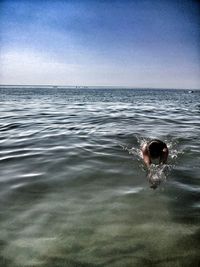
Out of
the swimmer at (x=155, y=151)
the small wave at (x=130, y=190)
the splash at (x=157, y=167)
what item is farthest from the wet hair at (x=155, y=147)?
the small wave at (x=130, y=190)

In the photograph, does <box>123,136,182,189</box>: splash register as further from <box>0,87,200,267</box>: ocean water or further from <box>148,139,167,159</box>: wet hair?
<box>148,139,167,159</box>: wet hair

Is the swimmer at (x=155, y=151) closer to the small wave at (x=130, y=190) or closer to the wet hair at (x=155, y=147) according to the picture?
the wet hair at (x=155, y=147)

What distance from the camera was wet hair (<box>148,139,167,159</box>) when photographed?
6387 mm

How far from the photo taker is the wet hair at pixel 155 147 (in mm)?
6387

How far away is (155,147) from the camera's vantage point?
21.0ft

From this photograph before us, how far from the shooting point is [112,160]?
7.40 metres

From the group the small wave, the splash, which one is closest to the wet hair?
the splash

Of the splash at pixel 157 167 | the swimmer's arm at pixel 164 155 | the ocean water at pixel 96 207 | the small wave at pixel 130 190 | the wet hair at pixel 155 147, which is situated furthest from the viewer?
the swimmer's arm at pixel 164 155

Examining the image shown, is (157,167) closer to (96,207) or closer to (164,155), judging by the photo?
(164,155)

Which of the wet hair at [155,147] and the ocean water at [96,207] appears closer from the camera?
the ocean water at [96,207]

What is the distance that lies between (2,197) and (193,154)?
538 cm

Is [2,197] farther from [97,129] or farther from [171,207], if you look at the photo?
[97,129]

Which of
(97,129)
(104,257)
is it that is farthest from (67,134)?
(104,257)

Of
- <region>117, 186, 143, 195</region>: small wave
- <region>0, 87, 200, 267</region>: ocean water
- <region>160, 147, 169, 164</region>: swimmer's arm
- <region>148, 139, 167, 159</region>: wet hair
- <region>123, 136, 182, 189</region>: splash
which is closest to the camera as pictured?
<region>0, 87, 200, 267</region>: ocean water
